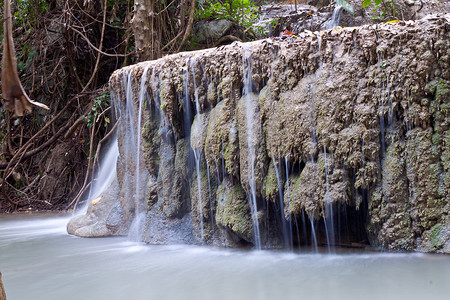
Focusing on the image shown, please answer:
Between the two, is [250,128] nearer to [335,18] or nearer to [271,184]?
[271,184]

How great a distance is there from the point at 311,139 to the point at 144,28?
4096 millimetres

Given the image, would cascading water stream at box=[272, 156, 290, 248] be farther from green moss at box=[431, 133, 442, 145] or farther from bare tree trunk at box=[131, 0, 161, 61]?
bare tree trunk at box=[131, 0, 161, 61]

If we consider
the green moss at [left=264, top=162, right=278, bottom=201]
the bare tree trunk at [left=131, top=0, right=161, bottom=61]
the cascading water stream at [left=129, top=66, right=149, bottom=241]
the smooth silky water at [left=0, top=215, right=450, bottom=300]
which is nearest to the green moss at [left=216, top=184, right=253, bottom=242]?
the smooth silky water at [left=0, top=215, right=450, bottom=300]

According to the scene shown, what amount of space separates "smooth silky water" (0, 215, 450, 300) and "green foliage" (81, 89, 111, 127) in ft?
11.3

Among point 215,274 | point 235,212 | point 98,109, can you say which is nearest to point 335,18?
point 98,109

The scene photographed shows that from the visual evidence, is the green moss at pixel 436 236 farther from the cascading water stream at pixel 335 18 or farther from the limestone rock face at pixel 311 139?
the cascading water stream at pixel 335 18

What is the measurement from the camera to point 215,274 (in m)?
3.31

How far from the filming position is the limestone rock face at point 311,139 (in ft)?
11.3

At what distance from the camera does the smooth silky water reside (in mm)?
2812

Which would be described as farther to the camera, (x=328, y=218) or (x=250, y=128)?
(x=250, y=128)

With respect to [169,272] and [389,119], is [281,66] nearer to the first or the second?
[389,119]

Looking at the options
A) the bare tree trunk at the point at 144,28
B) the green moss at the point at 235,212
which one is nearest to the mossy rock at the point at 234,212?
the green moss at the point at 235,212

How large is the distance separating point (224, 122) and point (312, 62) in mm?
1010

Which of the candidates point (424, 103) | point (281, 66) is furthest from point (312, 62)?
point (424, 103)
